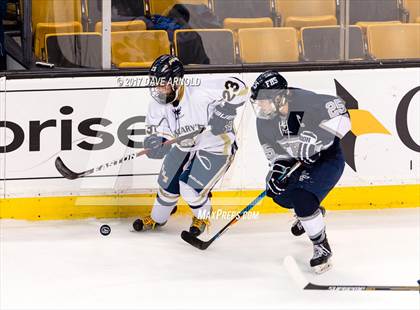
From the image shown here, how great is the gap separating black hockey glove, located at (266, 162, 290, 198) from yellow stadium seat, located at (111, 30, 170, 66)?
46.2 inches

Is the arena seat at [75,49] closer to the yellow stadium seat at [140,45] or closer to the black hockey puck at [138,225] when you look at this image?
the yellow stadium seat at [140,45]

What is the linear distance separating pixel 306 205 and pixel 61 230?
1.35 metres

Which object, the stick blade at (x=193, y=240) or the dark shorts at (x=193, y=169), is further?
the dark shorts at (x=193, y=169)

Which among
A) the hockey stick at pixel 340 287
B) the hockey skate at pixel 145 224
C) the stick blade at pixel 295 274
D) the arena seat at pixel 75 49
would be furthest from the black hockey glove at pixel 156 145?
the hockey stick at pixel 340 287

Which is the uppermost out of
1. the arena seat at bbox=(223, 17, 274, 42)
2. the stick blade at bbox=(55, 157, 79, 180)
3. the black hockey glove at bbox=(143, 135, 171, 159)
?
the arena seat at bbox=(223, 17, 274, 42)

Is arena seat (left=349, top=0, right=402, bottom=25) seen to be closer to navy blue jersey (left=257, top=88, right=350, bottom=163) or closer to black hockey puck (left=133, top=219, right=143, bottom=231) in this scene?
navy blue jersey (left=257, top=88, right=350, bottom=163)

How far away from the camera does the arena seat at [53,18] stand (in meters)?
5.43

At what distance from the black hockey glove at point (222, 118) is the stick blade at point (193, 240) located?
51cm

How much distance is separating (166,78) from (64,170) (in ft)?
2.45

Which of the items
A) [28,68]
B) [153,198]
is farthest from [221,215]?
[28,68]

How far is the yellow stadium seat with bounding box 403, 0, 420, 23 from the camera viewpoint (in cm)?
594

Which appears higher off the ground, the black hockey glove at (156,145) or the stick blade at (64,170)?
the black hockey glove at (156,145)

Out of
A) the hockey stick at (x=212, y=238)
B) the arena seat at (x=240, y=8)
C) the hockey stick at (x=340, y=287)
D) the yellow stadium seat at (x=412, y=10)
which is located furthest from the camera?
the yellow stadium seat at (x=412, y=10)

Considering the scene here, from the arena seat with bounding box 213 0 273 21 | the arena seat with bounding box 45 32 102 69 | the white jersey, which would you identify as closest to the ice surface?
the white jersey
